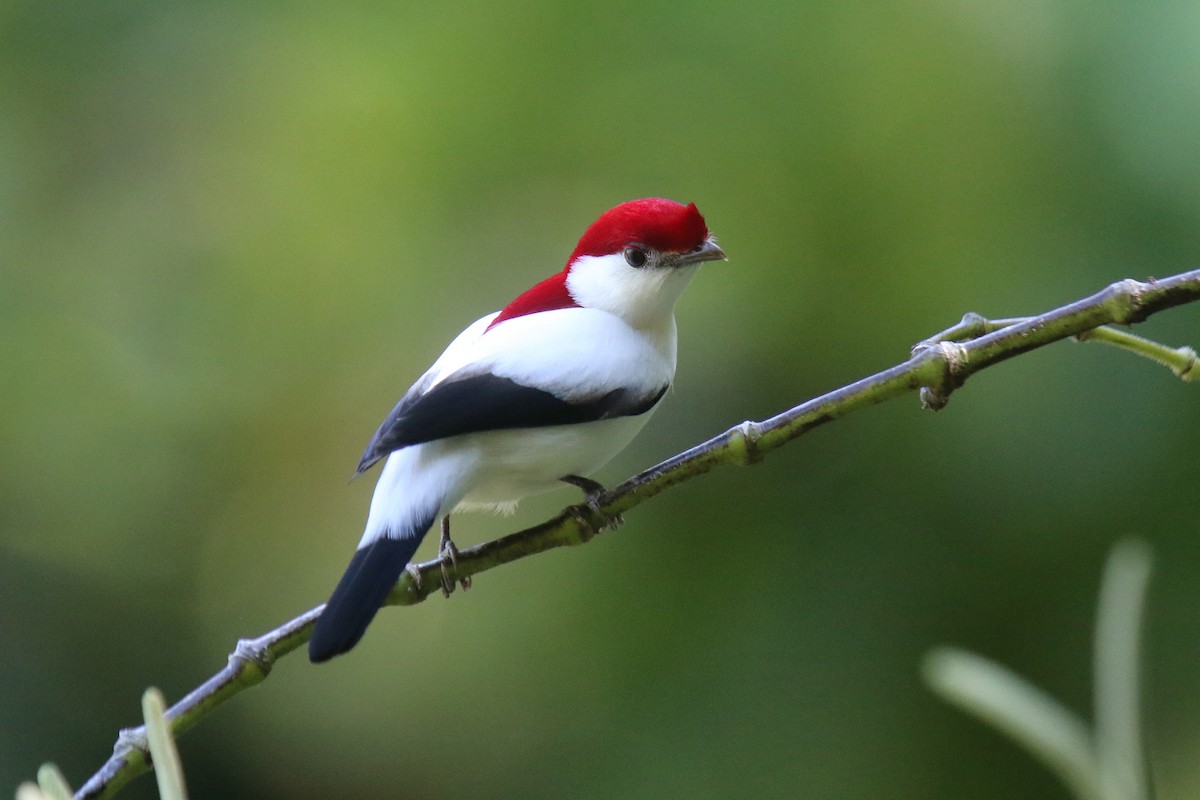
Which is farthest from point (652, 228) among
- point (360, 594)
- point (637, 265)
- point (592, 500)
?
point (360, 594)

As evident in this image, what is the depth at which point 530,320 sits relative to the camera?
1546mm

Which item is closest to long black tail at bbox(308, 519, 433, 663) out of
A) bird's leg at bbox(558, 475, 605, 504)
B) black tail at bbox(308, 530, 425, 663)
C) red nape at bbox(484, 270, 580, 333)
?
black tail at bbox(308, 530, 425, 663)

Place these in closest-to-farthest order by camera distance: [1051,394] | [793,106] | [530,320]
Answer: [530,320]
[1051,394]
[793,106]

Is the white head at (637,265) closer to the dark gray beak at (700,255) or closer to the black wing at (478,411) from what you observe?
the dark gray beak at (700,255)

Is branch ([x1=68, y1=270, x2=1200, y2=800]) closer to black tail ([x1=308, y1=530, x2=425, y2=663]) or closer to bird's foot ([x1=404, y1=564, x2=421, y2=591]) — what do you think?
black tail ([x1=308, y1=530, x2=425, y2=663])

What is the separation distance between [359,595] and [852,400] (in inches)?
18.6

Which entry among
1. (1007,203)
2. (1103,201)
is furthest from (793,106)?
(1103,201)

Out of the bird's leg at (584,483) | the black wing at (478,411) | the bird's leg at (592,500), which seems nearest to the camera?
the bird's leg at (592,500)

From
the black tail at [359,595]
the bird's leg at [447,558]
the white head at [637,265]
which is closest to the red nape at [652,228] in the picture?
the white head at [637,265]

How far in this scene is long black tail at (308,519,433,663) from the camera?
99 cm

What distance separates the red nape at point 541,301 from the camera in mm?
1638

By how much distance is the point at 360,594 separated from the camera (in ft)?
3.54

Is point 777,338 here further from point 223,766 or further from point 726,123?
point 223,766

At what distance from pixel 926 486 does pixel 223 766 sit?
1.67 metres
